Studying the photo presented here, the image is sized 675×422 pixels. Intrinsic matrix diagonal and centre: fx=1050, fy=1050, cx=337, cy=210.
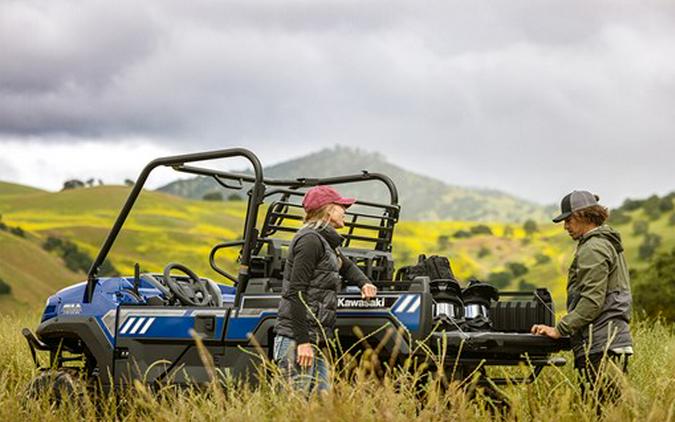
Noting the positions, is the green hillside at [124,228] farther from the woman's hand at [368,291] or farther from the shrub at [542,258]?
the woman's hand at [368,291]

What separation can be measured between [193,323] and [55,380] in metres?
1.25

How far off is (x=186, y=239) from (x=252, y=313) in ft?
139

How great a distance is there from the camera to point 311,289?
631 cm

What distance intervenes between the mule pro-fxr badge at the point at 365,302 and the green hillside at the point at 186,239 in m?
29.7

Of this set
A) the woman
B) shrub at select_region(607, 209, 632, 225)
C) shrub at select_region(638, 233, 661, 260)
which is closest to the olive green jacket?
the woman

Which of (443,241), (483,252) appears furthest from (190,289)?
(483,252)

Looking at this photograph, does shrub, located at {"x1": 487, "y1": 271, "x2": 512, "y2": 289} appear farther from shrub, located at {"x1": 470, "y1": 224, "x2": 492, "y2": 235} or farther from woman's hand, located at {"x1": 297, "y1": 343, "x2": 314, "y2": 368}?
woman's hand, located at {"x1": 297, "y1": 343, "x2": 314, "y2": 368}

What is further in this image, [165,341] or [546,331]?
[165,341]

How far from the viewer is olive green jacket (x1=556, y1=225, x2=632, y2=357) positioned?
630 cm

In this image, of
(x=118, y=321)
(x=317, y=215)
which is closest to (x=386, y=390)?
(x=317, y=215)

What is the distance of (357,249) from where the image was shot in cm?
784

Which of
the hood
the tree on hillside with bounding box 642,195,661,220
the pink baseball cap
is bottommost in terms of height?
the hood

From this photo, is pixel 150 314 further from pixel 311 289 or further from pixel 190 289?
pixel 311 289

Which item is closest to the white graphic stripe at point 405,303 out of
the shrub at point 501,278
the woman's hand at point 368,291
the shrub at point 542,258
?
the woman's hand at point 368,291
